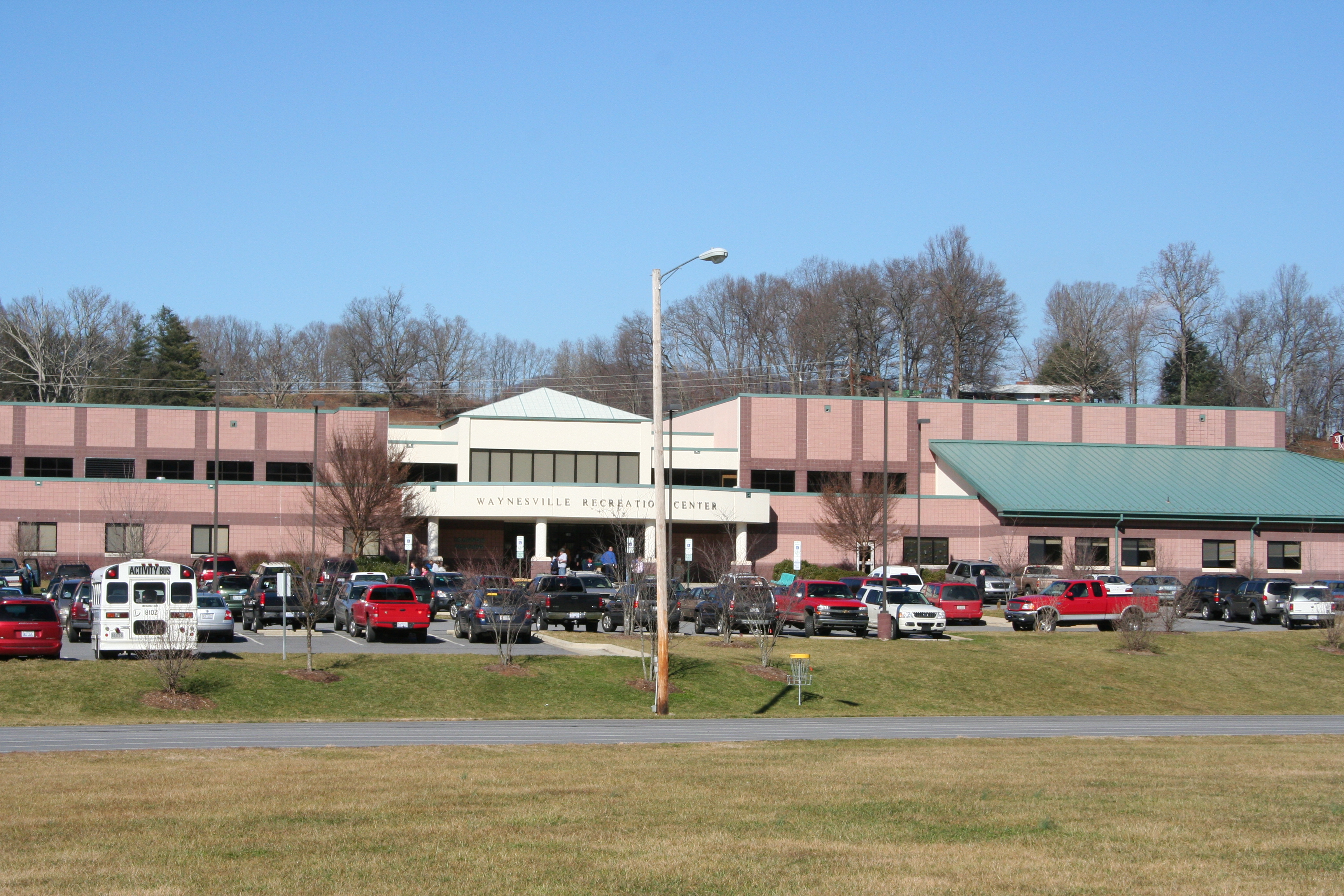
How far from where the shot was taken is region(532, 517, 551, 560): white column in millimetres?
68875

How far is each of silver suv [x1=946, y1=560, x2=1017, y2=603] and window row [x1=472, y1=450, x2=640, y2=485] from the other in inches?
840

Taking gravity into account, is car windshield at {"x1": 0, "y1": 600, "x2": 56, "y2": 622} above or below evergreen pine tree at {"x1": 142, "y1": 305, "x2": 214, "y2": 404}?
below

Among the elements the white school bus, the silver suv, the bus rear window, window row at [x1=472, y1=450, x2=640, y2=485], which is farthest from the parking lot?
window row at [x1=472, y1=450, x2=640, y2=485]

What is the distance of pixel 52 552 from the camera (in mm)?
68438

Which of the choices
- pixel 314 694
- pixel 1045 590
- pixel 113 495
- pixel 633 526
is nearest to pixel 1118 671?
pixel 1045 590

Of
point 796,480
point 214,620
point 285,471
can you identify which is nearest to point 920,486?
point 796,480

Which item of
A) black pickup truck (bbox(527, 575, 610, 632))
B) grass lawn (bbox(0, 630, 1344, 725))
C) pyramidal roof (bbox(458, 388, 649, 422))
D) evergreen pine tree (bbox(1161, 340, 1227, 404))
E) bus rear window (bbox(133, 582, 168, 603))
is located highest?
evergreen pine tree (bbox(1161, 340, 1227, 404))

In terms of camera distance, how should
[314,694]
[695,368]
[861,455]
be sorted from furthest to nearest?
1. [695,368]
2. [861,455]
3. [314,694]

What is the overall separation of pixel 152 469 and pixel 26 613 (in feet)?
146

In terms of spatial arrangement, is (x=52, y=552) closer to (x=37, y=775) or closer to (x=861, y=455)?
(x=861, y=455)

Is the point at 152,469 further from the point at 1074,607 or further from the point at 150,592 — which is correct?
the point at 1074,607

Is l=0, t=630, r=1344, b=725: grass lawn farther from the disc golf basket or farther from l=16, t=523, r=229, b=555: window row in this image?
l=16, t=523, r=229, b=555: window row

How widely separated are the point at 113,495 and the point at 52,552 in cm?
425

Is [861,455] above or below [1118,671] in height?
above
